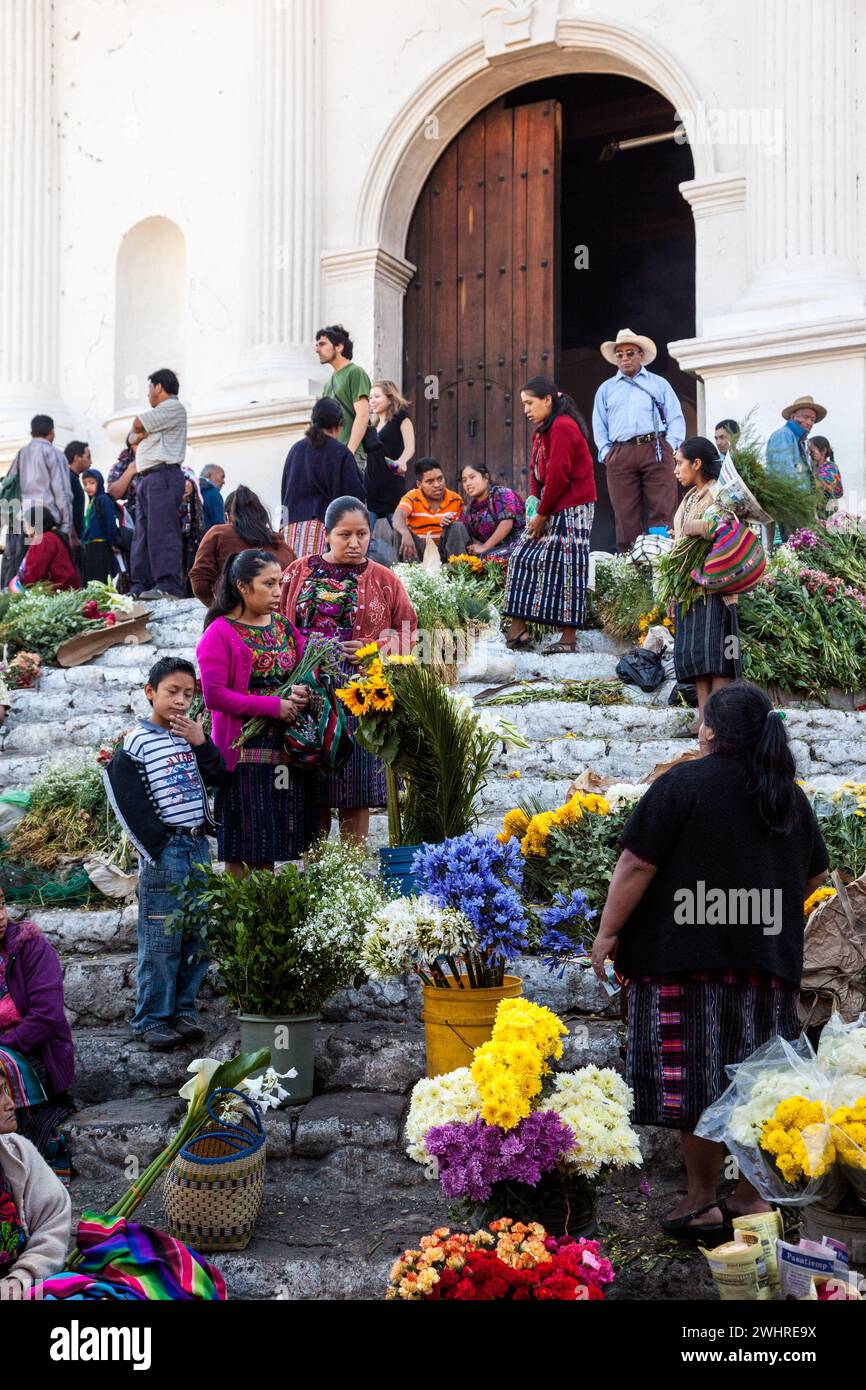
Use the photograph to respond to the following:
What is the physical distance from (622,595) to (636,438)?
1375 mm

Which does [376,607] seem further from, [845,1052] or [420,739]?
[845,1052]

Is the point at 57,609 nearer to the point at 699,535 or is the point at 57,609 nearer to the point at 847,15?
the point at 699,535

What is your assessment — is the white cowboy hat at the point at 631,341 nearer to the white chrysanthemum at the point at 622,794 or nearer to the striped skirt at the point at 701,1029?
the white chrysanthemum at the point at 622,794

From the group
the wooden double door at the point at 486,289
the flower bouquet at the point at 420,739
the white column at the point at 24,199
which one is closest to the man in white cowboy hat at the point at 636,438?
the wooden double door at the point at 486,289

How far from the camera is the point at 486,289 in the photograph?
1319 cm

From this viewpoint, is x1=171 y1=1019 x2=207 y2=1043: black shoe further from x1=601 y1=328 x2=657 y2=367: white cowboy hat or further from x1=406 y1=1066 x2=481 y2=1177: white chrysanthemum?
x1=601 y1=328 x2=657 y2=367: white cowboy hat

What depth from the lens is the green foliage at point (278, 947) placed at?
4.64 m

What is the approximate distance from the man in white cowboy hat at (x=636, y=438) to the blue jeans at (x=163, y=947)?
5.61 meters

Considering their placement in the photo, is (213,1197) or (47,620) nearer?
(213,1197)

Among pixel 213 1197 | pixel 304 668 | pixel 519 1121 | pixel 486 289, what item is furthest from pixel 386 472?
pixel 519 1121

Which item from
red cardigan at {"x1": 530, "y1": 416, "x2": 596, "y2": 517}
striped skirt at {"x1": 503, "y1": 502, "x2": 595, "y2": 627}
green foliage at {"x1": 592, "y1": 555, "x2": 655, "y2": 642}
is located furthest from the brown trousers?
red cardigan at {"x1": 530, "y1": 416, "x2": 596, "y2": 517}

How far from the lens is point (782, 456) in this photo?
399 inches

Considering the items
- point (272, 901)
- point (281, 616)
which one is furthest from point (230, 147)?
point (272, 901)
